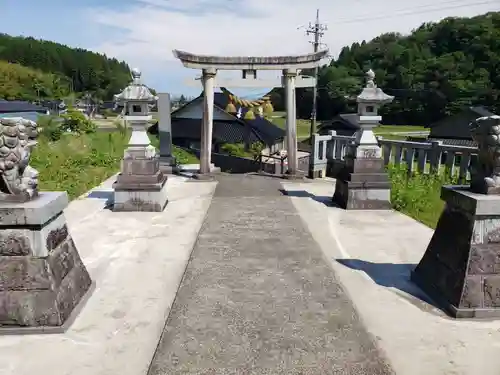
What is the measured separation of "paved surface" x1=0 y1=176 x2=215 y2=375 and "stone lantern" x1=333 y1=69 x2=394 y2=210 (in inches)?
110

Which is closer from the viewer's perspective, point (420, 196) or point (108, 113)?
point (420, 196)

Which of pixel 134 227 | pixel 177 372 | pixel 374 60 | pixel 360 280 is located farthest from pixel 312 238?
pixel 374 60

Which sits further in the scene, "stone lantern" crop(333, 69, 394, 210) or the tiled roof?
the tiled roof

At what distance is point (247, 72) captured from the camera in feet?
38.5

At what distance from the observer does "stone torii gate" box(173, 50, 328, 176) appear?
36.4 feet

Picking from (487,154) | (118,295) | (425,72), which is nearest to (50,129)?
(118,295)

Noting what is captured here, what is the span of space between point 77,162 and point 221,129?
10.4 meters

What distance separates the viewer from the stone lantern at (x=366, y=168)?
783cm

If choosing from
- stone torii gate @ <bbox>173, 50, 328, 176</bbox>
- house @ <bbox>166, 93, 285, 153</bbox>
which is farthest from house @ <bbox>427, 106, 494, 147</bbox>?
stone torii gate @ <bbox>173, 50, 328, 176</bbox>

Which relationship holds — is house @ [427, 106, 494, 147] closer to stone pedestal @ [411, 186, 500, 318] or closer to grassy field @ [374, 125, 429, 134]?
grassy field @ [374, 125, 429, 134]

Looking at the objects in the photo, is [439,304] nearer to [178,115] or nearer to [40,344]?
[40,344]

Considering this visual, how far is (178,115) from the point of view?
77.0 feet

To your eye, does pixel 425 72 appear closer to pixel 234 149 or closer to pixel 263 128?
pixel 263 128

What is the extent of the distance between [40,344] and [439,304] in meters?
3.47
